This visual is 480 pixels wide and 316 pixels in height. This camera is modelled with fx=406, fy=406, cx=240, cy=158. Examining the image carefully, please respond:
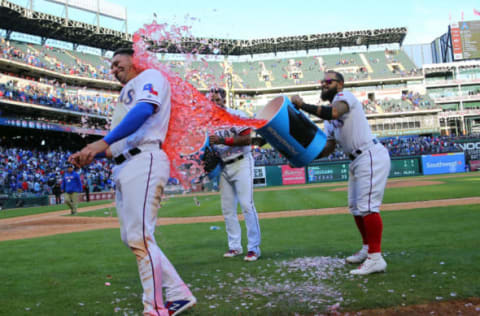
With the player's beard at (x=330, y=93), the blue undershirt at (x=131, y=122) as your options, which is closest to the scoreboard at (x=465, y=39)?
the player's beard at (x=330, y=93)

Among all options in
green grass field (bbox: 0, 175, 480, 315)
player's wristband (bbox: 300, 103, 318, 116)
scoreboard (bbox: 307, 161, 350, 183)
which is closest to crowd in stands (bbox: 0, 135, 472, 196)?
scoreboard (bbox: 307, 161, 350, 183)

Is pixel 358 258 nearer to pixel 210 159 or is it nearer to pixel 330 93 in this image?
pixel 330 93

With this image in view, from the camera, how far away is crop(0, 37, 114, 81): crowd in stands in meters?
35.4

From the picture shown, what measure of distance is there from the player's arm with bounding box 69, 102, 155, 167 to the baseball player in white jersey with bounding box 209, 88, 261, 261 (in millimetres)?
2073

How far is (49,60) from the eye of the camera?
135 ft

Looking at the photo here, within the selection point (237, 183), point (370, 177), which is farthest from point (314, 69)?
point (370, 177)

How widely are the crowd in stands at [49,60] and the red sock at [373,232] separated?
3420cm

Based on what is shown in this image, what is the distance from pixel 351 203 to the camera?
181 inches

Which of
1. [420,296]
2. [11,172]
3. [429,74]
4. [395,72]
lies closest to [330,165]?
[11,172]

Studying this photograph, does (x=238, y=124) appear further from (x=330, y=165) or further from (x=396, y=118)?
(x=396, y=118)

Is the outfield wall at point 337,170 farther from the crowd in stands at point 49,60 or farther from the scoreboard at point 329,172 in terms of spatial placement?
the crowd in stands at point 49,60

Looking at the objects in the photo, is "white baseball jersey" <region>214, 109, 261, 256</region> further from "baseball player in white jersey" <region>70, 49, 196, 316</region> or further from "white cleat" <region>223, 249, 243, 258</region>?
"baseball player in white jersey" <region>70, 49, 196, 316</region>

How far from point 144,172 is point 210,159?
2.37 m

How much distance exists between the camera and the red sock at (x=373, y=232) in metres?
4.10
